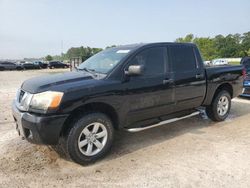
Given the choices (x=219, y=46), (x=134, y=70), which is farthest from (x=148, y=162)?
(x=219, y=46)

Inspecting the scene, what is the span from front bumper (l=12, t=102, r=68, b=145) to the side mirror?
49.0 inches

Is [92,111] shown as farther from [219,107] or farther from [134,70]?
[219,107]

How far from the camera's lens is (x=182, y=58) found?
5.15 metres

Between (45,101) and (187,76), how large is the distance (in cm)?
287

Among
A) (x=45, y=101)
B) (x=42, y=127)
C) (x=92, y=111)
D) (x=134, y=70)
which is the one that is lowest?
(x=42, y=127)

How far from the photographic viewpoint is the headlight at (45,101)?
11.3 feet

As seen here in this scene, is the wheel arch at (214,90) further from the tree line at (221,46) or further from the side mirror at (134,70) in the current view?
the tree line at (221,46)

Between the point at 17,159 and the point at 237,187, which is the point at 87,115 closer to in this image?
the point at 17,159

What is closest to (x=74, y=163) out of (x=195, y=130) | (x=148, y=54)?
(x=148, y=54)

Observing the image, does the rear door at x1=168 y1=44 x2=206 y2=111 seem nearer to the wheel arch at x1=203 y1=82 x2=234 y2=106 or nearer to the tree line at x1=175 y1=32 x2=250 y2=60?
the wheel arch at x1=203 y1=82 x2=234 y2=106

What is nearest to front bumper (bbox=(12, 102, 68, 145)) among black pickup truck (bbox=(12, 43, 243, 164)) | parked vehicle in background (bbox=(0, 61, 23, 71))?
black pickup truck (bbox=(12, 43, 243, 164))

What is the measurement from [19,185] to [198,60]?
411cm

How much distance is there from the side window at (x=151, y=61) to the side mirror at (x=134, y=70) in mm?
252

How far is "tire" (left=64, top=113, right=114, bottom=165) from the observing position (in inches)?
143
